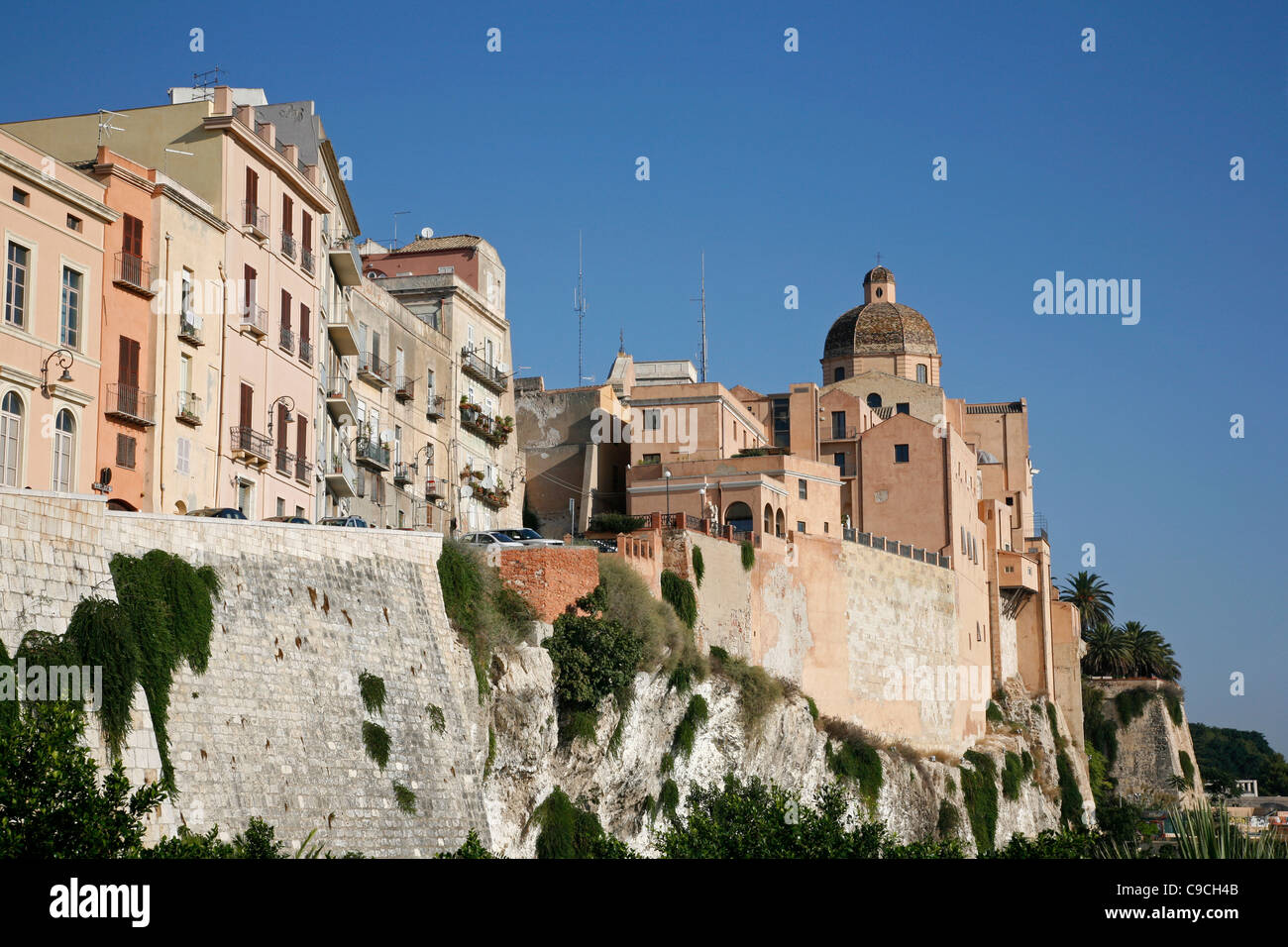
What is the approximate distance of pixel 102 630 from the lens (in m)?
26.5

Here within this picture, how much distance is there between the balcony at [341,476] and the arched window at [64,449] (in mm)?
12867

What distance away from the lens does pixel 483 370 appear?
200ft

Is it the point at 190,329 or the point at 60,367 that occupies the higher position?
the point at 190,329

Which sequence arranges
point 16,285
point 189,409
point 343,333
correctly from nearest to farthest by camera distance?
1. point 16,285
2. point 189,409
3. point 343,333

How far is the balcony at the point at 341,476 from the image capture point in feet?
154

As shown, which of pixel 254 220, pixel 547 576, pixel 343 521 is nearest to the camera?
pixel 254 220

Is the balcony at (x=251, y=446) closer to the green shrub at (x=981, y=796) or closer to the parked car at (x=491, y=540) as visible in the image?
the parked car at (x=491, y=540)

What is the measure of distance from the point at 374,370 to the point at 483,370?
9.36 meters

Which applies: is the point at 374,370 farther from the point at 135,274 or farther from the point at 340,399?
the point at 135,274

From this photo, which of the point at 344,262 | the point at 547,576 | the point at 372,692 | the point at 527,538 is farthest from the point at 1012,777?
the point at 372,692

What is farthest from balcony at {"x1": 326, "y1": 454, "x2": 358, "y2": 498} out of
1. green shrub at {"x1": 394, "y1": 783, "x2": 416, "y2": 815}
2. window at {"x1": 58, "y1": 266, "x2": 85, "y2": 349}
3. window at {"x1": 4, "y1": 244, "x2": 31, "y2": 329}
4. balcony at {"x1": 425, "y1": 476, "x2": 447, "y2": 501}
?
green shrub at {"x1": 394, "y1": 783, "x2": 416, "y2": 815}

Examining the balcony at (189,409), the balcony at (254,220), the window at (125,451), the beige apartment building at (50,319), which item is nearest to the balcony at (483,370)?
the balcony at (254,220)

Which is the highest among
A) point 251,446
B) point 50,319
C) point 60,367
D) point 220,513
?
point 50,319
